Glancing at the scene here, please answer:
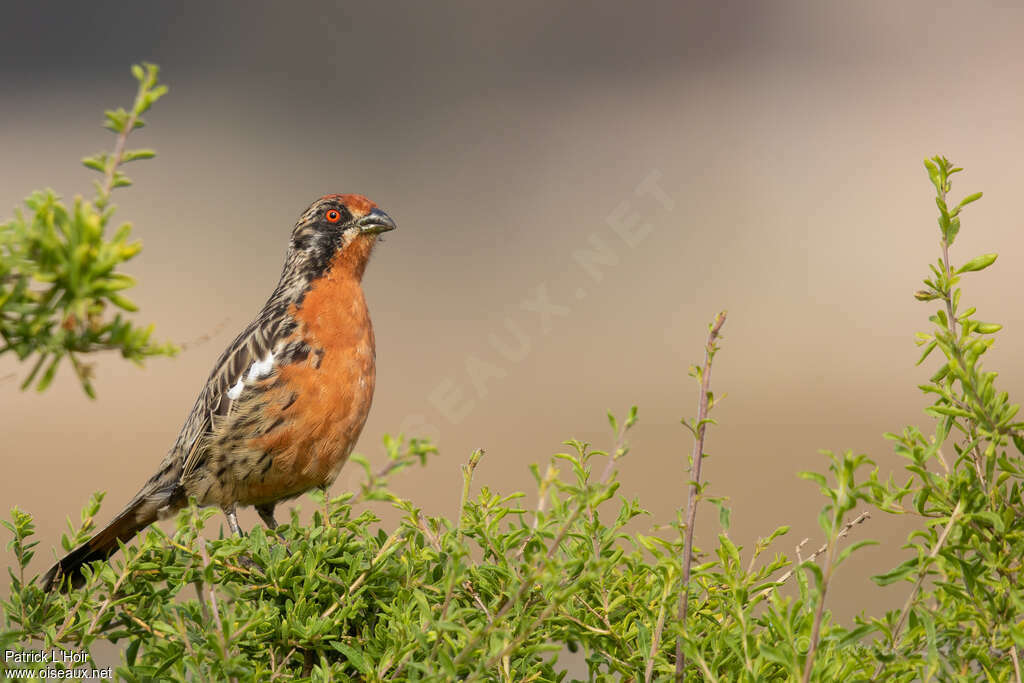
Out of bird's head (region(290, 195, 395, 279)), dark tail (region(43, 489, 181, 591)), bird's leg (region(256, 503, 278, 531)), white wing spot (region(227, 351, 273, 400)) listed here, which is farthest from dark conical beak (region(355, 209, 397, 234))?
dark tail (region(43, 489, 181, 591))

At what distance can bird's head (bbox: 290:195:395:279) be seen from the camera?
3.66 m

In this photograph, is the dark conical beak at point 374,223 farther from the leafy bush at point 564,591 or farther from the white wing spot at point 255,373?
the leafy bush at point 564,591

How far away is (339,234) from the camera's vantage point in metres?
3.70

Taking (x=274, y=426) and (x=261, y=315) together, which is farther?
(x=261, y=315)

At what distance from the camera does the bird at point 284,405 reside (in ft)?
10.7

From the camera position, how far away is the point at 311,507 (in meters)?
5.93

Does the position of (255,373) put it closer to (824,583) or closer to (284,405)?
(284,405)

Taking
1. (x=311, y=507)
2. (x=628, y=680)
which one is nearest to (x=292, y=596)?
(x=628, y=680)

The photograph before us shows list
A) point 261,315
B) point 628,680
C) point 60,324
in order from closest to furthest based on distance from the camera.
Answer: point 60,324 < point 628,680 < point 261,315

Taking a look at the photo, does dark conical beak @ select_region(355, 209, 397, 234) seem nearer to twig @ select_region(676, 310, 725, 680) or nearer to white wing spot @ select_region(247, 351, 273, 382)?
white wing spot @ select_region(247, 351, 273, 382)

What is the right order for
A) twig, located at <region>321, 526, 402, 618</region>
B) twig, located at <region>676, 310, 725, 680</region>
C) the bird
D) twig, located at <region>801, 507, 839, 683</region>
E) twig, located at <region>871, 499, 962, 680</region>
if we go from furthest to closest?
the bird
twig, located at <region>321, 526, 402, 618</region>
twig, located at <region>676, 310, 725, 680</region>
twig, located at <region>871, 499, 962, 680</region>
twig, located at <region>801, 507, 839, 683</region>

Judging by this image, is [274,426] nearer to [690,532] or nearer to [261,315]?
[261,315]

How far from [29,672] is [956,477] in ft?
4.73

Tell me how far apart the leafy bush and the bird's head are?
177 centimetres
